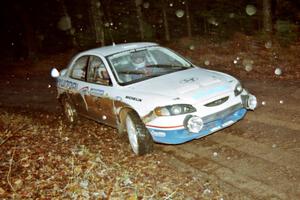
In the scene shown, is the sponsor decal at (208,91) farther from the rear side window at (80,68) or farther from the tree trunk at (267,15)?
the tree trunk at (267,15)

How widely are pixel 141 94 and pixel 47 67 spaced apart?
51.4 feet

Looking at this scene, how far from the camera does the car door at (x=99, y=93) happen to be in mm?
6711

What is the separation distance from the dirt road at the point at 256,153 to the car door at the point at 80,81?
6.83 feet

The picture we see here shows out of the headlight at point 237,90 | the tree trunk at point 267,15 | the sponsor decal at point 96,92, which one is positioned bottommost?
the headlight at point 237,90

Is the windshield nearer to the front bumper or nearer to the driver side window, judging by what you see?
the driver side window

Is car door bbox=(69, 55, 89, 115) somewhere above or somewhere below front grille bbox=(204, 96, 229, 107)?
above

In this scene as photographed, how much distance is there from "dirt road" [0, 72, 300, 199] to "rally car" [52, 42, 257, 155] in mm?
450

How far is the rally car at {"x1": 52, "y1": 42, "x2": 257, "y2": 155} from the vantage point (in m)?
5.68

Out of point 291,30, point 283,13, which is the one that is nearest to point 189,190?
point 291,30

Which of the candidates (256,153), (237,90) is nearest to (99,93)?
(237,90)

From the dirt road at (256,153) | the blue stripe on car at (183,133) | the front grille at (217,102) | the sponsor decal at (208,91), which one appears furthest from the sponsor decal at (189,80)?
the dirt road at (256,153)

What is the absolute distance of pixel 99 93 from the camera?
22.7 feet

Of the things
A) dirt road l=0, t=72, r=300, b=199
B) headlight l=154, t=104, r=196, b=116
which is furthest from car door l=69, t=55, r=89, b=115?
headlight l=154, t=104, r=196, b=116

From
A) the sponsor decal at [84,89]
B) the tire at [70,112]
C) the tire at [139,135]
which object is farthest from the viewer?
the tire at [70,112]
